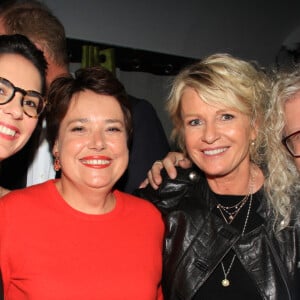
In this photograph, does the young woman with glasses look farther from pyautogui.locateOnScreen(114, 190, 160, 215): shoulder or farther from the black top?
the black top

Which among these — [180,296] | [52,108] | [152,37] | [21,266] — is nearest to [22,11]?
[52,108]

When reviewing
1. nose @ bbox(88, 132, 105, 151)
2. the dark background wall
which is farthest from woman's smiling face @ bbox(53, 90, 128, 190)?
the dark background wall

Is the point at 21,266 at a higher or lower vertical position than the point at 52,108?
lower

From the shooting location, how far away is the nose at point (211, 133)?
2.23 m

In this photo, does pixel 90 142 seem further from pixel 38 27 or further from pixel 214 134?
pixel 38 27

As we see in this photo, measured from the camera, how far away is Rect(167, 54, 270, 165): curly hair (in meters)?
2.22

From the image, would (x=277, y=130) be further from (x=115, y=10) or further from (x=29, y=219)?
(x=115, y=10)

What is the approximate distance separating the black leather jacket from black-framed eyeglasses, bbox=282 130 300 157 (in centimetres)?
36

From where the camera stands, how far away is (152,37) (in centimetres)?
591

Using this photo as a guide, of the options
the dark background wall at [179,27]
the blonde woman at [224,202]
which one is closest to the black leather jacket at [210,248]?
the blonde woman at [224,202]

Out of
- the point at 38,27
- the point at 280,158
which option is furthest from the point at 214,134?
the point at 38,27

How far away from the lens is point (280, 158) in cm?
→ 226

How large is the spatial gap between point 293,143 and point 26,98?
4.28 ft

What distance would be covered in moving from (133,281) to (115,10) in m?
4.22
